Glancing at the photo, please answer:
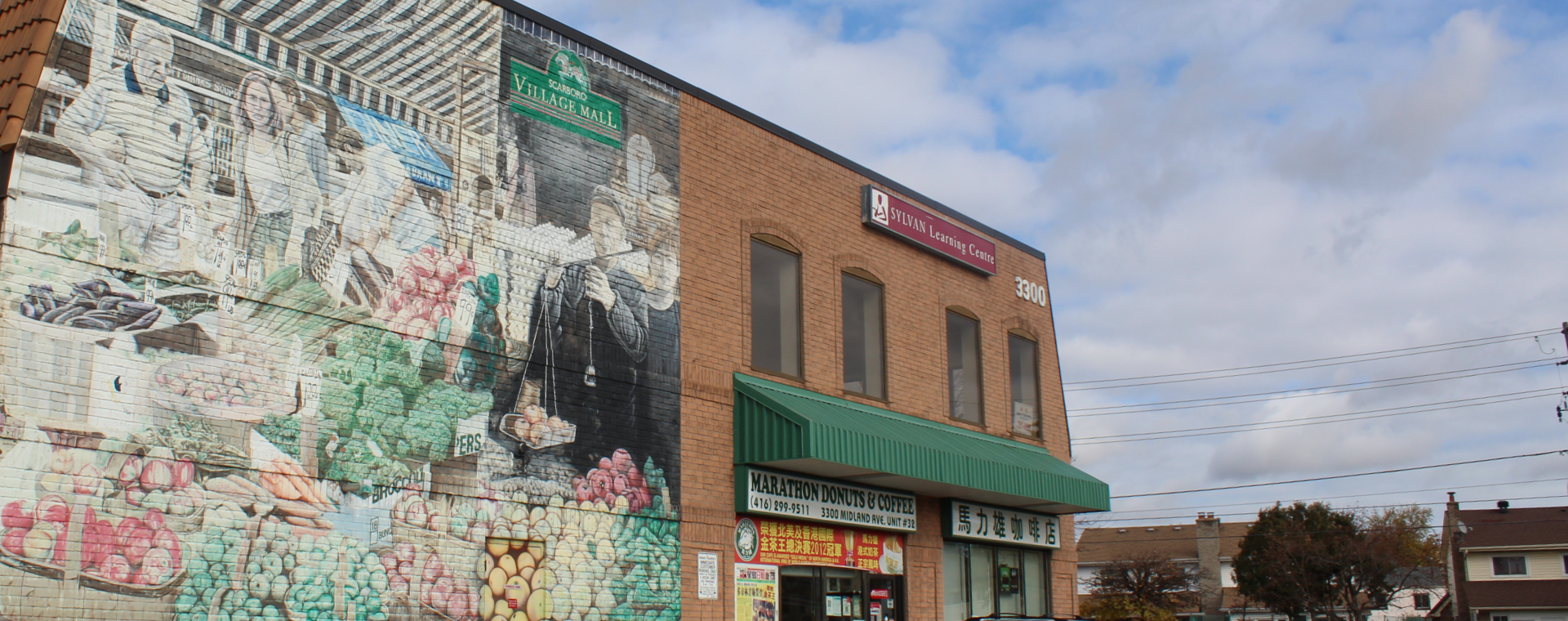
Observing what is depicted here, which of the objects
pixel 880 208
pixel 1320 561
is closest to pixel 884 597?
pixel 880 208

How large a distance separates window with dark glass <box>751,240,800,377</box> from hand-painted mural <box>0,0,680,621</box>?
73.1 inches

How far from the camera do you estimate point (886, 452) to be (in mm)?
15484

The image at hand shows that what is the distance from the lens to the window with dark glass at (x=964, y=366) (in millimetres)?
20000

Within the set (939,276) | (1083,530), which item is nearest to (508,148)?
(939,276)

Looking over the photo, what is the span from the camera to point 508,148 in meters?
12.7

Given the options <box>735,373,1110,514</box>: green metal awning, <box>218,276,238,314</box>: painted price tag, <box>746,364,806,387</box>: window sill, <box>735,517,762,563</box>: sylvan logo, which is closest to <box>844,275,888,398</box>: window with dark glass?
<box>735,373,1110,514</box>: green metal awning

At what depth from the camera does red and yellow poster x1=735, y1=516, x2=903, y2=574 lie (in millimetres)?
14930

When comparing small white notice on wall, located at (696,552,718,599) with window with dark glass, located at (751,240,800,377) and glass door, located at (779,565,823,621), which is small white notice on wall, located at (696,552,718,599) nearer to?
glass door, located at (779,565,823,621)

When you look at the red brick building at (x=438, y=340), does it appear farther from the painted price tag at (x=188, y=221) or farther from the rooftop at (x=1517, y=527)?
the rooftop at (x=1517, y=527)

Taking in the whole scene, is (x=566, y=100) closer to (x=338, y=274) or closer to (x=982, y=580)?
(x=338, y=274)

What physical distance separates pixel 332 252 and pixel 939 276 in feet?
36.8

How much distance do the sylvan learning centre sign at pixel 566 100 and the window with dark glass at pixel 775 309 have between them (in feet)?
9.96

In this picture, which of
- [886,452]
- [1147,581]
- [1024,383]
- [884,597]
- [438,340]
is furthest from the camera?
[1147,581]

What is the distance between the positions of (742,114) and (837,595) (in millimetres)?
6646
